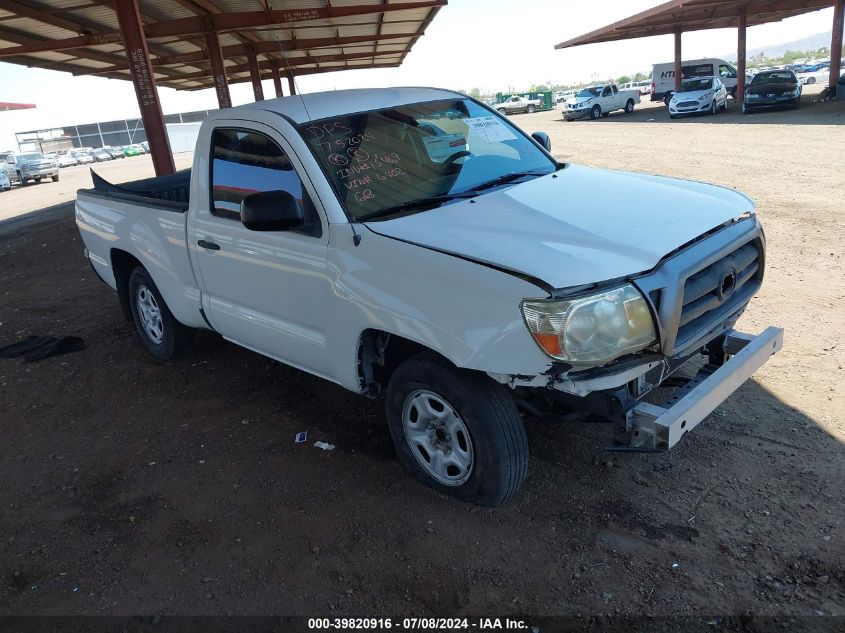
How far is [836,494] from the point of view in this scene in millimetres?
3209

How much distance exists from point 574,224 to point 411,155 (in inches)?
46.1

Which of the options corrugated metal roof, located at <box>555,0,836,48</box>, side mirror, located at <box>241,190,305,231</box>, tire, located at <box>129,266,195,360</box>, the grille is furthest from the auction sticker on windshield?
corrugated metal roof, located at <box>555,0,836,48</box>

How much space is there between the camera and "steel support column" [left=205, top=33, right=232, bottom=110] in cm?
1844

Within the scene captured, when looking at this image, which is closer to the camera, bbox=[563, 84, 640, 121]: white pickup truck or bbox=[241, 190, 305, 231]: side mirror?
bbox=[241, 190, 305, 231]: side mirror

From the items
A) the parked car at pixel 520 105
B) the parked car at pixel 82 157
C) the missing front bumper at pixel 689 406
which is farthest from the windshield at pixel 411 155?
the parked car at pixel 82 157

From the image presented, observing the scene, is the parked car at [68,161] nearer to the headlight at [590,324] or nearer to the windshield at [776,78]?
the windshield at [776,78]

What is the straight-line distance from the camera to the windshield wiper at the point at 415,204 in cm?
348

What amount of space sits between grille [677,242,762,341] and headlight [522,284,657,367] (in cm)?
29

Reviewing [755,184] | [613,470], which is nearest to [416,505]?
[613,470]

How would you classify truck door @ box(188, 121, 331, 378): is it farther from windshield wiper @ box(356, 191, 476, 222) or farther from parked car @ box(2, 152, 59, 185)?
parked car @ box(2, 152, 59, 185)

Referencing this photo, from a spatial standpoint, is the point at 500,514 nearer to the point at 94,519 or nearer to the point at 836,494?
the point at 836,494

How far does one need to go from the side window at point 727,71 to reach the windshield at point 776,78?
13.2 m

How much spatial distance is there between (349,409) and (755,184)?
9.03 m

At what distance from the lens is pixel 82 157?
2319 inches
